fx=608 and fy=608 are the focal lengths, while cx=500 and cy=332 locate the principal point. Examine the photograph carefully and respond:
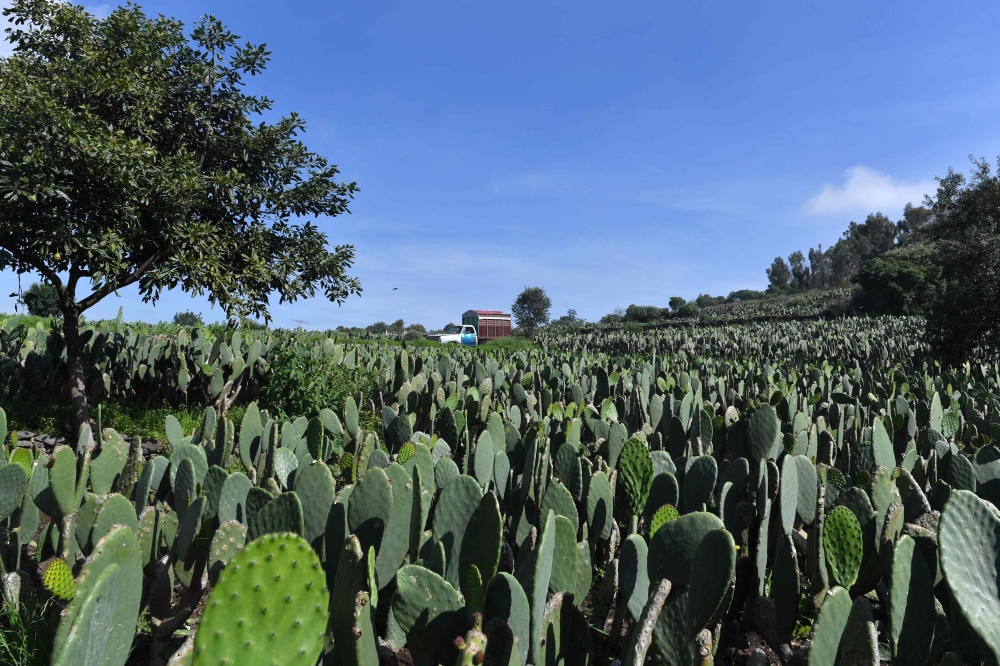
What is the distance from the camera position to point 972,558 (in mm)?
1290

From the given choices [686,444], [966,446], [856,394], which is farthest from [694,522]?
[856,394]

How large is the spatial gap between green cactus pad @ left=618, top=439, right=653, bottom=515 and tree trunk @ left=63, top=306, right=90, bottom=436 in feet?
19.4

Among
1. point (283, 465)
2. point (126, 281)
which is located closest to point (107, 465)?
point (283, 465)

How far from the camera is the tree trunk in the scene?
20.0 ft

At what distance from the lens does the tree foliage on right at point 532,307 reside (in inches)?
2159

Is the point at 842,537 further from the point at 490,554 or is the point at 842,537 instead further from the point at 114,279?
the point at 114,279

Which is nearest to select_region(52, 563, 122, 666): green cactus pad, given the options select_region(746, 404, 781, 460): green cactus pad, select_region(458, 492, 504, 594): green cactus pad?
select_region(458, 492, 504, 594): green cactus pad

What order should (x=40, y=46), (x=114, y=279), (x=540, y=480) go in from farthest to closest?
(x=40, y=46) < (x=114, y=279) < (x=540, y=480)

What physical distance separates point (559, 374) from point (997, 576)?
510 centimetres

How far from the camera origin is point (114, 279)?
6211mm

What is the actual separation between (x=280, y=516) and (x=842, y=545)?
148 centimetres

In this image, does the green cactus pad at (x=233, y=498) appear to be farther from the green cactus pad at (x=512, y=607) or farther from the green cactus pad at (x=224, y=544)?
the green cactus pad at (x=512, y=607)

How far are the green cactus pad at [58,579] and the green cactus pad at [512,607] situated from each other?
1.12 metres

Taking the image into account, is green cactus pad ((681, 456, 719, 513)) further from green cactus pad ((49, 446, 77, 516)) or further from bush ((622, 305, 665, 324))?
bush ((622, 305, 665, 324))
